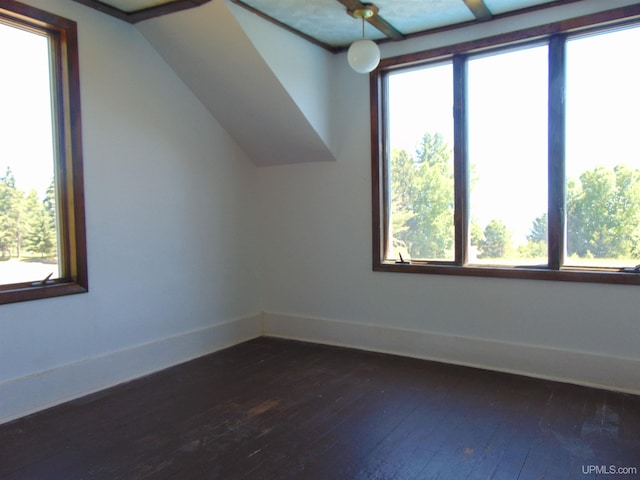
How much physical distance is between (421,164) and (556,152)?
99 centimetres

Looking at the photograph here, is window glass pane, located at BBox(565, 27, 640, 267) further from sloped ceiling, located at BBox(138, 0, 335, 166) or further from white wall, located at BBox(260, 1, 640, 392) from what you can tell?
sloped ceiling, located at BBox(138, 0, 335, 166)

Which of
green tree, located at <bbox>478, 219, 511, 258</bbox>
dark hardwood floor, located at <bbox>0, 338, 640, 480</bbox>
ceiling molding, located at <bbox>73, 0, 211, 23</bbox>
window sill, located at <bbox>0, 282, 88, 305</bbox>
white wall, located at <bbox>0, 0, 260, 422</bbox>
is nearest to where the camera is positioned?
dark hardwood floor, located at <bbox>0, 338, 640, 480</bbox>

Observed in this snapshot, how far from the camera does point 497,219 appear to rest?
357 centimetres

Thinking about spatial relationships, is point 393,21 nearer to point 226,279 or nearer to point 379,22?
point 379,22

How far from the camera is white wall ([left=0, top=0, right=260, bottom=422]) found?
2955mm

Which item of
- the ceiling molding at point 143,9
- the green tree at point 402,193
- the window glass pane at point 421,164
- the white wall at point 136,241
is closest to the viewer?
the white wall at point 136,241

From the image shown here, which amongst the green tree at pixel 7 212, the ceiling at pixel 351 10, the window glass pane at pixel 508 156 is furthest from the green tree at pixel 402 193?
the green tree at pixel 7 212

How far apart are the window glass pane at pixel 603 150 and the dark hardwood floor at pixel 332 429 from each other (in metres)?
0.98

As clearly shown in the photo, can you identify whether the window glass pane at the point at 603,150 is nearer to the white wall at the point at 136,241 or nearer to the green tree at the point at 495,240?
the green tree at the point at 495,240

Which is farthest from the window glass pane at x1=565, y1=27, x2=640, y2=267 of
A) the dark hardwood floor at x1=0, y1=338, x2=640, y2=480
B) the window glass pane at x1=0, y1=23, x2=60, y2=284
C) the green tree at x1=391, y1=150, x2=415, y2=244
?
the window glass pane at x1=0, y1=23, x2=60, y2=284

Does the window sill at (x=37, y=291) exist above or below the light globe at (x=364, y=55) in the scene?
below

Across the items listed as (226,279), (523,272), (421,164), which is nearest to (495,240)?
(523,272)

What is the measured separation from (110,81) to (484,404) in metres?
3.24

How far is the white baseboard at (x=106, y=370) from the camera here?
2.79 meters
